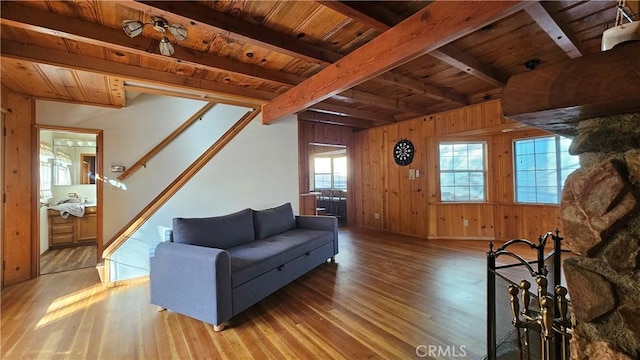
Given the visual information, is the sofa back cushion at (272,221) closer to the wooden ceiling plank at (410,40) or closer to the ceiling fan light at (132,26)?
the wooden ceiling plank at (410,40)

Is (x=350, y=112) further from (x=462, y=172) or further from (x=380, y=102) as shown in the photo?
(x=462, y=172)

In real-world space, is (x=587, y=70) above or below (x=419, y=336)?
above

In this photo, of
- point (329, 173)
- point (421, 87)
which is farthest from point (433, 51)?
point (329, 173)

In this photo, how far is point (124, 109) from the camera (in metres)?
4.16

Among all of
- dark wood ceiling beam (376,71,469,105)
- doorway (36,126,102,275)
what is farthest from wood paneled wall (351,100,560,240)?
doorway (36,126,102,275)

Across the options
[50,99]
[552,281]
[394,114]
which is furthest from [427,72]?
[50,99]

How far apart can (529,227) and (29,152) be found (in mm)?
7376

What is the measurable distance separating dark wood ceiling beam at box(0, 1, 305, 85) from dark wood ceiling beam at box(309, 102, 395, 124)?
70.1 inches

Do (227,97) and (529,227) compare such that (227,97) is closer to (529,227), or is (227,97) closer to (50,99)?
(50,99)

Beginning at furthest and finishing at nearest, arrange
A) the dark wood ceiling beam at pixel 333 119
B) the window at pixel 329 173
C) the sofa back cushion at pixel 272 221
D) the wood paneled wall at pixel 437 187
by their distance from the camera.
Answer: the window at pixel 329 173, the dark wood ceiling beam at pixel 333 119, the wood paneled wall at pixel 437 187, the sofa back cushion at pixel 272 221

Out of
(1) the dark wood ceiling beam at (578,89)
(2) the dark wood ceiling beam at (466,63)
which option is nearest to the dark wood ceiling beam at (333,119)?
(2) the dark wood ceiling beam at (466,63)

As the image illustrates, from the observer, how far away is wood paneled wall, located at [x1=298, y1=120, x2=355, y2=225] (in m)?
5.63

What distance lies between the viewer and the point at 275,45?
2.42 metres

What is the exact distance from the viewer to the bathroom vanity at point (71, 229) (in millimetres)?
4539
